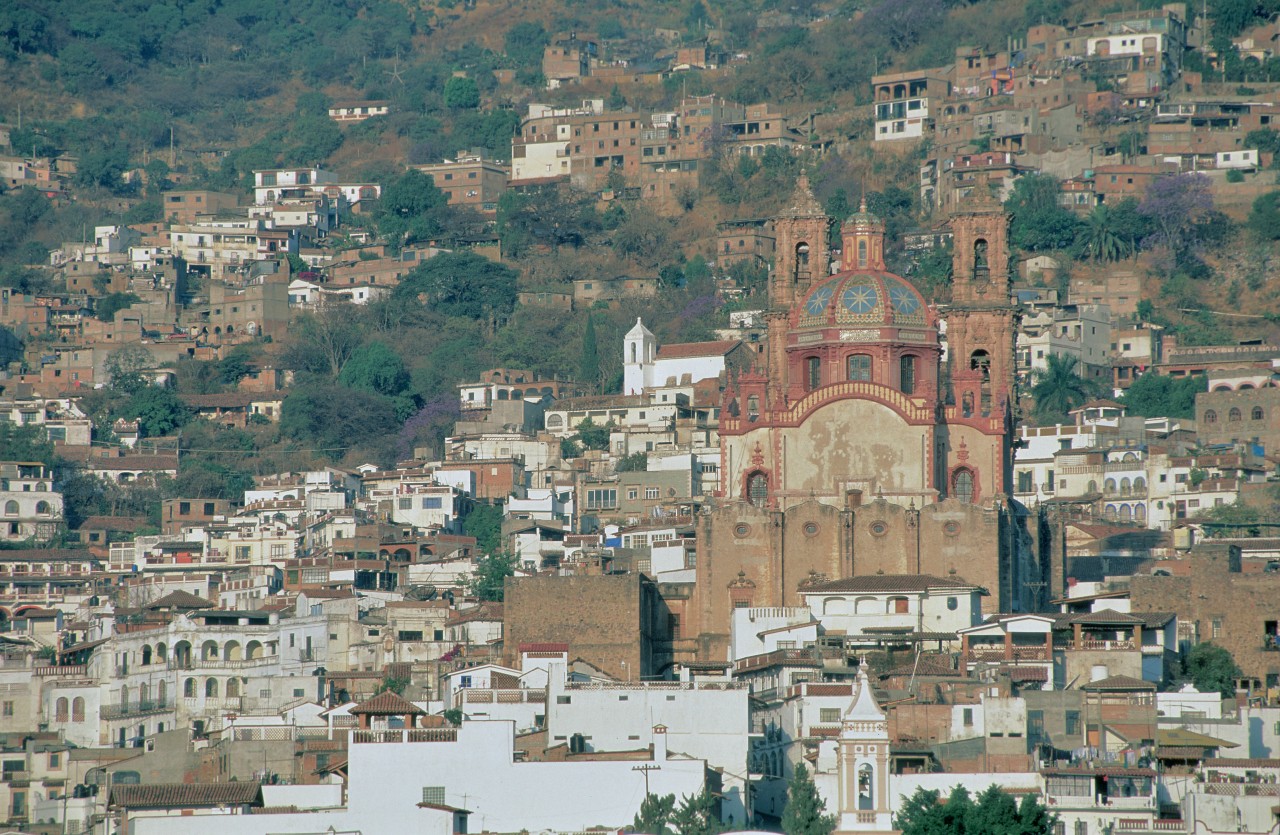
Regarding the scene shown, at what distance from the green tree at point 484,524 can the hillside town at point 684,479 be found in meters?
0.24

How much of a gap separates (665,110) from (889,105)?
628 inches

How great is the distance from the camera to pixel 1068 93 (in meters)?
154

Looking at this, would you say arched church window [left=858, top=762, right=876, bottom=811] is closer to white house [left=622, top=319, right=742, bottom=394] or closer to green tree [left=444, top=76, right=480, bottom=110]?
white house [left=622, top=319, right=742, bottom=394]

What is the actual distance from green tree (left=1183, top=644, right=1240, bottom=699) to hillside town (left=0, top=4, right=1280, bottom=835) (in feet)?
0.69

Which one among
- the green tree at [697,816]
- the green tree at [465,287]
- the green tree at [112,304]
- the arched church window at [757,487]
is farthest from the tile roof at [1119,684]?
the green tree at [112,304]

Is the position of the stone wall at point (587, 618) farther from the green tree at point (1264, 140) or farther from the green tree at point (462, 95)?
the green tree at point (462, 95)

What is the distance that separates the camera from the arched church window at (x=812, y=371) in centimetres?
8244

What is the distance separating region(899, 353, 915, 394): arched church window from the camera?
8200 cm

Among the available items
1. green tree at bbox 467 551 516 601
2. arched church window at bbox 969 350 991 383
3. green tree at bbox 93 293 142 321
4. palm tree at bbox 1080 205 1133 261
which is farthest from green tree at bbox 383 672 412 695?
green tree at bbox 93 293 142 321

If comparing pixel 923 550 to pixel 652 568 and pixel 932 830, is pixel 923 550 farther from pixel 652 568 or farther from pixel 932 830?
pixel 932 830

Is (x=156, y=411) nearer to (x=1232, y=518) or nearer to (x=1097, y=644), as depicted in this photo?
(x=1232, y=518)

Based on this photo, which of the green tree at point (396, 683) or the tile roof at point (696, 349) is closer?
the green tree at point (396, 683)

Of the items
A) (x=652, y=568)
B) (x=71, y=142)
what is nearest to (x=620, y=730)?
(x=652, y=568)

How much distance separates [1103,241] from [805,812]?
8574 centimetres
